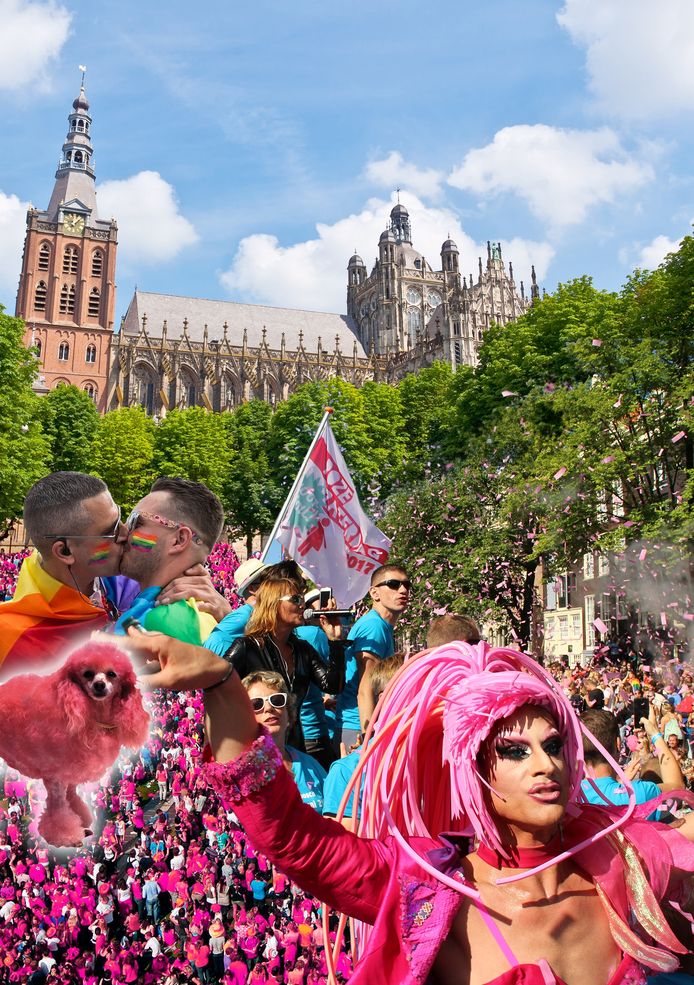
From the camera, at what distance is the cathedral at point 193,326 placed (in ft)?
294

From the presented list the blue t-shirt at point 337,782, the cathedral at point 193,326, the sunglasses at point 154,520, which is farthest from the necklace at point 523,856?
the cathedral at point 193,326

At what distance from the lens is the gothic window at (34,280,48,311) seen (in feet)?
299

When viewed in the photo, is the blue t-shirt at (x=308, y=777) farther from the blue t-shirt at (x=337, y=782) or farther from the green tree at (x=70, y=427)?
the green tree at (x=70, y=427)

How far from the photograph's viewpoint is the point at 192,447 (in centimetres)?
5850

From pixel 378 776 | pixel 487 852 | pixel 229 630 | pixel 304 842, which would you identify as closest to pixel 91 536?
pixel 304 842

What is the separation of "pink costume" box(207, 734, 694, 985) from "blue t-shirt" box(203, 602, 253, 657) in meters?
1.22

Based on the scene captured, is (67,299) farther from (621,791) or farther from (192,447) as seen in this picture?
(621,791)

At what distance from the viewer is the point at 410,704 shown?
2.40 m

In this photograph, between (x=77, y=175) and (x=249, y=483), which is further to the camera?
(x=77, y=175)

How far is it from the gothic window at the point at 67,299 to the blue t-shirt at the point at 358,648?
9197 centimetres

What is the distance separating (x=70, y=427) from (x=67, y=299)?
120 ft

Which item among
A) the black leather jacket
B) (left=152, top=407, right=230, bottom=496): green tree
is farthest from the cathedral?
the black leather jacket

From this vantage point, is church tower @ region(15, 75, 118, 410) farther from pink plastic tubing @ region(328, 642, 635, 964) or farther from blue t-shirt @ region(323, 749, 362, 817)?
pink plastic tubing @ region(328, 642, 635, 964)

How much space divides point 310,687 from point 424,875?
2818 millimetres
